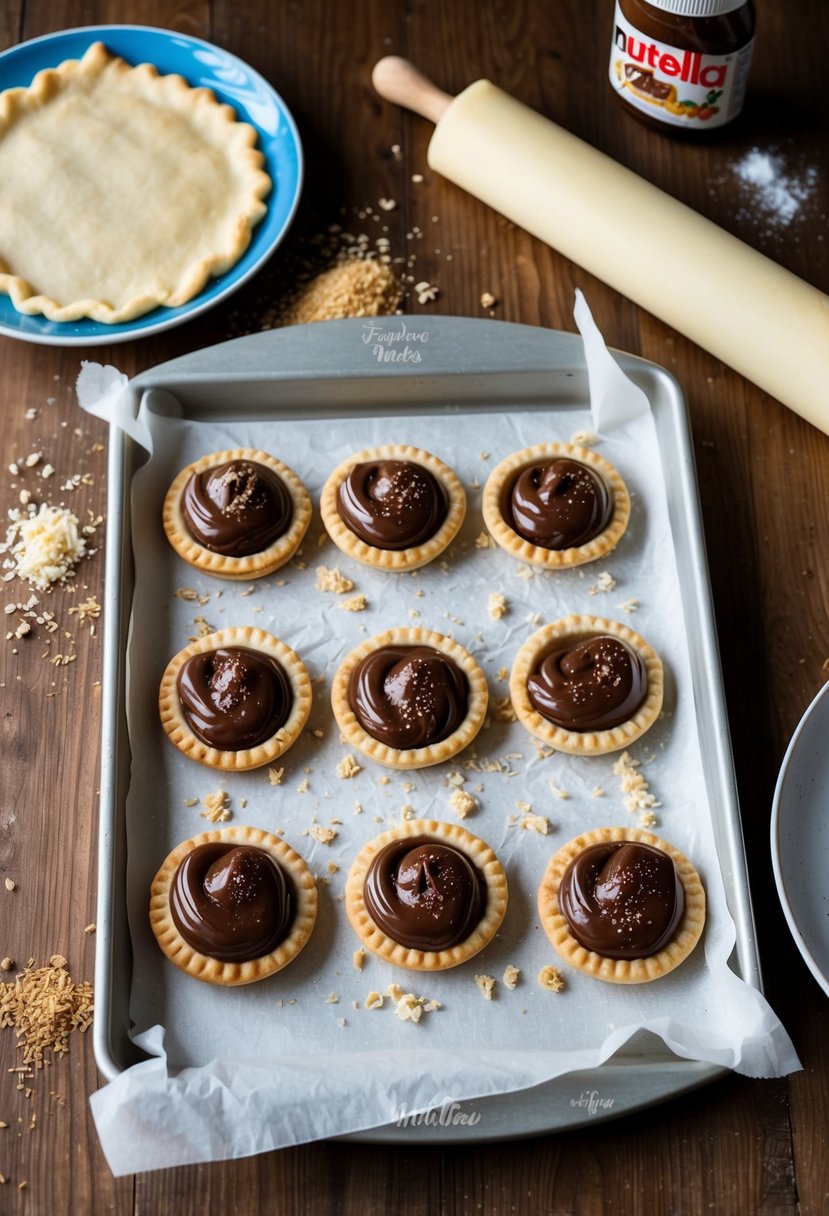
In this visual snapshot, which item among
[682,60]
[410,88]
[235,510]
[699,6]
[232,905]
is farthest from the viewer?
[410,88]

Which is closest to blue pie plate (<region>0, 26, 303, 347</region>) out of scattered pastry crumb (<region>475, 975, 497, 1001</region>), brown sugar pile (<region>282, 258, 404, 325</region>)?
brown sugar pile (<region>282, 258, 404, 325</region>)

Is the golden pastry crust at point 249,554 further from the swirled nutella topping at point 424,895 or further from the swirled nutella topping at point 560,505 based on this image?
the swirled nutella topping at point 424,895

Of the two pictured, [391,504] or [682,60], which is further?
[682,60]

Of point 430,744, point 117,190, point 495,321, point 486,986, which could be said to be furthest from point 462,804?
point 117,190

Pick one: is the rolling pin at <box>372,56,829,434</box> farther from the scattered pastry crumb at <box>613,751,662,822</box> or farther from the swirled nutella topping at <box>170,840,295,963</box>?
the swirled nutella topping at <box>170,840,295,963</box>

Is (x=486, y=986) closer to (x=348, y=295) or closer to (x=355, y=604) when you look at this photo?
(x=355, y=604)

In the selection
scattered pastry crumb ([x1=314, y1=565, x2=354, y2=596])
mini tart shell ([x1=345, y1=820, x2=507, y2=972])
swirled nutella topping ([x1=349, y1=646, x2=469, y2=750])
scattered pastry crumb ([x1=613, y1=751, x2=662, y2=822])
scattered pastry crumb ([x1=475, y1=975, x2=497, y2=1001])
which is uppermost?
scattered pastry crumb ([x1=314, y1=565, x2=354, y2=596])
